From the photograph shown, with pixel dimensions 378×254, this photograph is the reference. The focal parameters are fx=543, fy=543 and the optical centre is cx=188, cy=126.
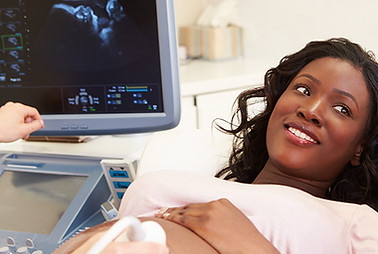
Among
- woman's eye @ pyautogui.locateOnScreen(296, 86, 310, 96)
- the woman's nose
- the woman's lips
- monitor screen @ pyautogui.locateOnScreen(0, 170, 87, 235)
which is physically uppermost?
woman's eye @ pyautogui.locateOnScreen(296, 86, 310, 96)

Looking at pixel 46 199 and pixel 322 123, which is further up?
pixel 322 123

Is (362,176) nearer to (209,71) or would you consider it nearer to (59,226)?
(59,226)

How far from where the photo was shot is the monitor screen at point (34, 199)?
1.30m

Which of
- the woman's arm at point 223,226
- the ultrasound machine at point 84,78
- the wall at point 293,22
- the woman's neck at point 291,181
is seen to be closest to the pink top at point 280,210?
the woman's arm at point 223,226

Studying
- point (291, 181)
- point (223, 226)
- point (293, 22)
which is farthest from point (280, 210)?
point (293, 22)

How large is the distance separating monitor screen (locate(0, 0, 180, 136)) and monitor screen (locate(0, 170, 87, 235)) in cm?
13

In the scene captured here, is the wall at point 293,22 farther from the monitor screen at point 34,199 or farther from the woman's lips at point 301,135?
the monitor screen at point 34,199

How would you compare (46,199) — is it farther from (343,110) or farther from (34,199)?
(343,110)

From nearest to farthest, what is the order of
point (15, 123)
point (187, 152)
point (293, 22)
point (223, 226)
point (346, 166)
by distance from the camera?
point (223, 226) → point (15, 123) → point (346, 166) → point (187, 152) → point (293, 22)

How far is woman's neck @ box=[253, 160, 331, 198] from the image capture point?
1286 mm

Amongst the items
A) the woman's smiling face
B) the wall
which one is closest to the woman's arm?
the woman's smiling face

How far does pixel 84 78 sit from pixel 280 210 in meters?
0.65

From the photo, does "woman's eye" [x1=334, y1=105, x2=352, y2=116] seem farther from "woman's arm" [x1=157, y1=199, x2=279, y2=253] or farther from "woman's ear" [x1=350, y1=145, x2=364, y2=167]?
"woman's arm" [x1=157, y1=199, x2=279, y2=253]

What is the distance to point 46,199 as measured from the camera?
1.38 metres
